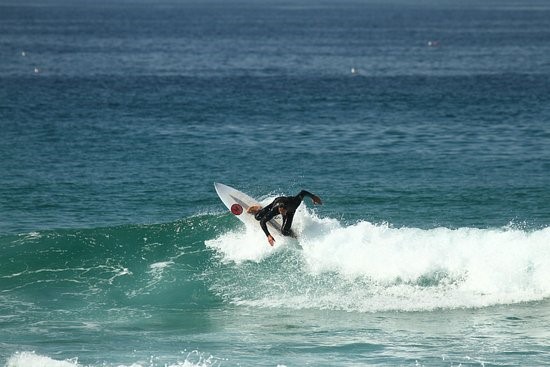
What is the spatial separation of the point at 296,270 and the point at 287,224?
133 centimetres

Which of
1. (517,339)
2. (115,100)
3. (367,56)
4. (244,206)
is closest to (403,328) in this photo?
(517,339)

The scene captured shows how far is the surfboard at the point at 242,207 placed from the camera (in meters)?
26.8

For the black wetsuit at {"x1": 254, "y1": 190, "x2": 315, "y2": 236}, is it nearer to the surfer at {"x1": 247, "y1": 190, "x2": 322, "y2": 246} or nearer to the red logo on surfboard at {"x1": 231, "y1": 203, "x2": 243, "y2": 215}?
the surfer at {"x1": 247, "y1": 190, "x2": 322, "y2": 246}

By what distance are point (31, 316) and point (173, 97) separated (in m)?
40.1

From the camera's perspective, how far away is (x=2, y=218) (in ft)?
106

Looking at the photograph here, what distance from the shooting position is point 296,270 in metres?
25.8

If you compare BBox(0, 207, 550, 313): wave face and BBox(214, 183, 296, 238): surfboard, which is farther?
BBox(214, 183, 296, 238): surfboard

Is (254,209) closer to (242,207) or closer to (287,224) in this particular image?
(242,207)

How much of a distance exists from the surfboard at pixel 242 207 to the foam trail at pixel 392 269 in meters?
0.42

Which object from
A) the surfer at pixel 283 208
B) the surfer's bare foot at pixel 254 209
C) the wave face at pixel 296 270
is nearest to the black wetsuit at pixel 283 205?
the surfer at pixel 283 208

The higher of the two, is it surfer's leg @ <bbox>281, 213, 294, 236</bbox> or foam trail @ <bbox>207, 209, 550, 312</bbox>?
surfer's leg @ <bbox>281, 213, 294, 236</bbox>

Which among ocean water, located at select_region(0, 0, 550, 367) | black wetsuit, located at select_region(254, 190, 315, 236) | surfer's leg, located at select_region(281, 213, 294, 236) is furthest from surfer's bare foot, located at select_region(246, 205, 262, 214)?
black wetsuit, located at select_region(254, 190, 315, 236)

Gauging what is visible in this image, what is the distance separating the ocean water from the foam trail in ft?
0.20

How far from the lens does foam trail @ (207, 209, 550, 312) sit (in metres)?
23.8
